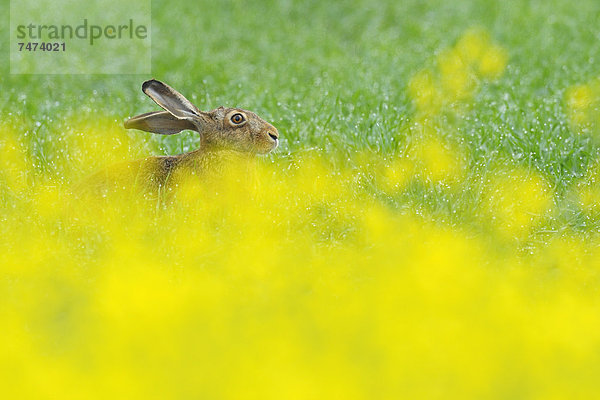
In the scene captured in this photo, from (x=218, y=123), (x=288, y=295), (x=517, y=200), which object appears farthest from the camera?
(x=517, y=200)

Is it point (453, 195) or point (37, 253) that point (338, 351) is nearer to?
point (37, 253)

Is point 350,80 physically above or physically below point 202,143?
above

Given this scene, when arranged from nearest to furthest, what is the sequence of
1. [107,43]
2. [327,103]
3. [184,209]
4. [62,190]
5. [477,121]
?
[184,209] → [62,190] → [477,121] → [327,103] → [107,43]

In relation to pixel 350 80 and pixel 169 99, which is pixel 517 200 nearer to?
pixel 169 99

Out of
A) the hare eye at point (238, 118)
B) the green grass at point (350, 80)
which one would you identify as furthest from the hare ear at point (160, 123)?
the green grass at point (350, 80)

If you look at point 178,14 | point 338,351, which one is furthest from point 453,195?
point 178,14

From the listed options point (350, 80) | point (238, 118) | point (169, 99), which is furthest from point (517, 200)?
point (350, 80)

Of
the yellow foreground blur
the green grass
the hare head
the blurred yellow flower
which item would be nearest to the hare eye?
the hare head

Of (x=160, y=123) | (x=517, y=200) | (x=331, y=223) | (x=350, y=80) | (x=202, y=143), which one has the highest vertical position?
(x=350, y=80)
